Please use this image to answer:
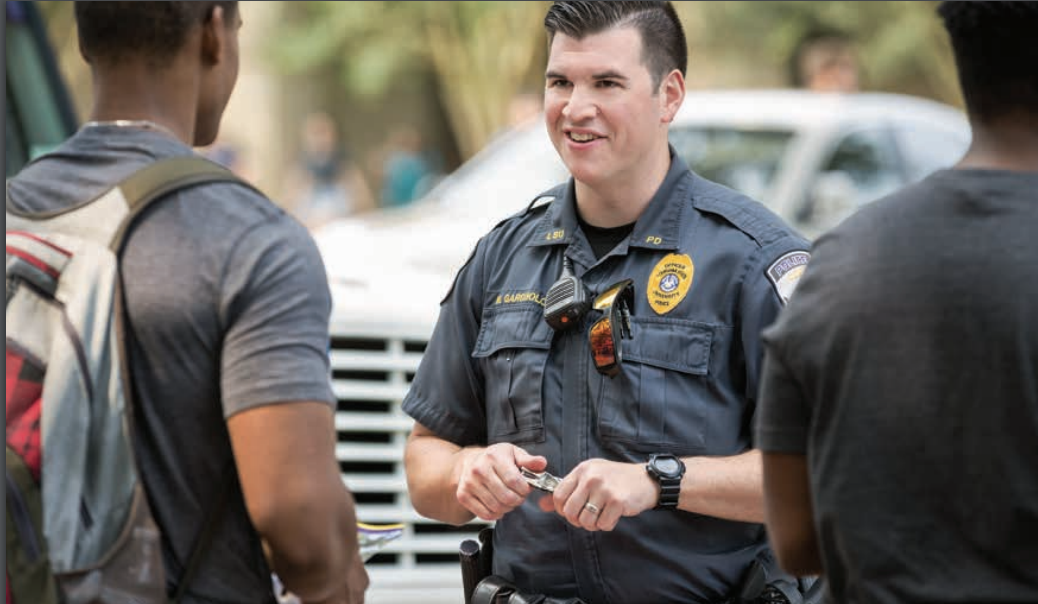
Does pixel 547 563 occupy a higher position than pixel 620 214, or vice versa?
pixel 620 214

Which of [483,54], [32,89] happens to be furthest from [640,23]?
[483,54]

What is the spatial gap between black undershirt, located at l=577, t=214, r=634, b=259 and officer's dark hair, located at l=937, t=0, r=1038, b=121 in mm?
1231

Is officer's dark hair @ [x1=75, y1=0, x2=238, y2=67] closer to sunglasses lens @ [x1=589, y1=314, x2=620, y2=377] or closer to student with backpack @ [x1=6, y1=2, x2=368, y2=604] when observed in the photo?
student with backpack @ [x1=6, y1=2, x2=368, y2=604]

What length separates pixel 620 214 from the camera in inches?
134

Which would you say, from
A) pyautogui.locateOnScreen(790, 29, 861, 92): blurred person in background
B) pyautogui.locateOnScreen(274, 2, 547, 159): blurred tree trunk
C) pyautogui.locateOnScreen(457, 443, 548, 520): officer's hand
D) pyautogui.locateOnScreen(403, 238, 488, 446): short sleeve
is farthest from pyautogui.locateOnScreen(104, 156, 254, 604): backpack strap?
pyautogui.locateOnScreen(274, 2, 547, 159): blurred tree trunk

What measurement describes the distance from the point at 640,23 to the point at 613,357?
0.82 meters

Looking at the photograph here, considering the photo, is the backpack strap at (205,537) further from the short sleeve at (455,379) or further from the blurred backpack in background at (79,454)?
the short sleeve at (455,379)

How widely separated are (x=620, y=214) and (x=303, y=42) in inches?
858

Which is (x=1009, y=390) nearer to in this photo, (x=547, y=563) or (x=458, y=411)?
(x=547, y=563)

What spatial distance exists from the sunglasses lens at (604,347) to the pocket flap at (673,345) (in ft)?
0.14

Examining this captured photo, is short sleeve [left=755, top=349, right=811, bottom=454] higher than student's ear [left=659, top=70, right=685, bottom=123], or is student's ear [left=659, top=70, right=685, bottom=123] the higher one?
student's ear [left=659, top=70, right=685, bottom=123]

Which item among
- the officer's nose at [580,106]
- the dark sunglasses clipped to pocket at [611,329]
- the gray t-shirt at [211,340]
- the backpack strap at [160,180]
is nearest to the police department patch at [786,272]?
the dark sunglasses clipped to pocket at [611,329]

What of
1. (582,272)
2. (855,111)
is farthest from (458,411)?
(855,111)

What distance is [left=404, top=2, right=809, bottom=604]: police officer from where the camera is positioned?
10.1 feet
